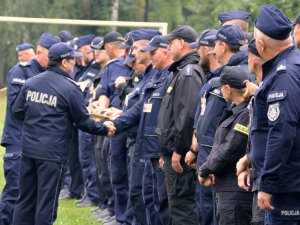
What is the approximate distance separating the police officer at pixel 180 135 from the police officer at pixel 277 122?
2.65 m

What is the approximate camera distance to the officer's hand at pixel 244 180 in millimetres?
7562

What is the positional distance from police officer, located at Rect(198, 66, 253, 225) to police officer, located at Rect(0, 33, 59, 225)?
420cm

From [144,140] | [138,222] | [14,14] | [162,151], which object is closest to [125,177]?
[138,222]

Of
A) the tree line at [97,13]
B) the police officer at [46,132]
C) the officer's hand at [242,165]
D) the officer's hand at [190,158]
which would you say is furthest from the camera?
the tree line at [97,13]

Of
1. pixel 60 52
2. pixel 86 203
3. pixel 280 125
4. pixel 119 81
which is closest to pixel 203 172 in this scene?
pixel 280 125

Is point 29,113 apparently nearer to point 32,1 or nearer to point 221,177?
point 221,177

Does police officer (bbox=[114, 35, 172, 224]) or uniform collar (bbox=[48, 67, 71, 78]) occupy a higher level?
uniform collar (bbox=[48, 67, 71, 78])

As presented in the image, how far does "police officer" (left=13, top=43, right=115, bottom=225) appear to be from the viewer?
10438 mm

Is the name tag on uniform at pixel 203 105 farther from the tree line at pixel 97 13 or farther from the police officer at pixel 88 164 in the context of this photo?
the tree line at pixel 97 13

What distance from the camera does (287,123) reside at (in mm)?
6656

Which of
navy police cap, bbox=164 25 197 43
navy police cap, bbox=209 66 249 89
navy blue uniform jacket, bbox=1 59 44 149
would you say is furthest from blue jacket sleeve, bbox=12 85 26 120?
navy police cap, bbox=209 66 249 89

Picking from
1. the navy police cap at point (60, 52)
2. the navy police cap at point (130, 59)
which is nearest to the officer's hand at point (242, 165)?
the navy police cap at point (60, 52)

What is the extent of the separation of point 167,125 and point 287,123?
134 inches

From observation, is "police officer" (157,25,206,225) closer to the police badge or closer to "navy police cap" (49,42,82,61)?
"navy police cap" (49,42,82,61)
